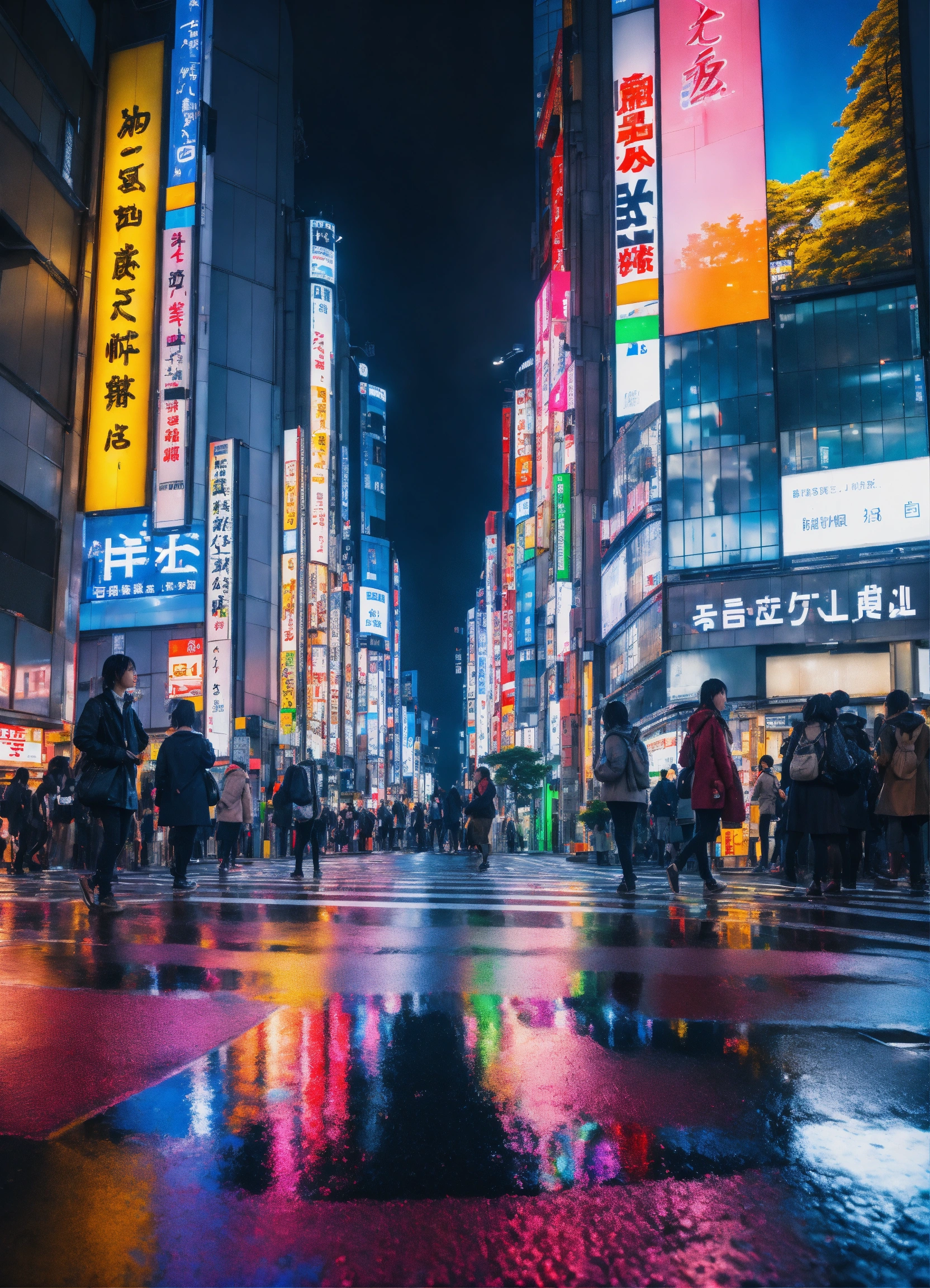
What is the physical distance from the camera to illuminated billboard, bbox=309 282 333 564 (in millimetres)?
42406

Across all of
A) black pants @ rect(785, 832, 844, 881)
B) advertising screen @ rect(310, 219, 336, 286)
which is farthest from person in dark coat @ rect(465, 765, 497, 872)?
advertising screen @ rect(310, 219, 336, 286)

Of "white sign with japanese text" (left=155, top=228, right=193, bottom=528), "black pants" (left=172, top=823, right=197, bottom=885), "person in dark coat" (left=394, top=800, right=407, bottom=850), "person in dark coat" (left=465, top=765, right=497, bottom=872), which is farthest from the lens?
"person in dark coat" (left=394, top=800, right=407, bottom=850)

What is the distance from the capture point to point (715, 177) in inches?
1198

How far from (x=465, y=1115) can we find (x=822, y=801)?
21.3ft

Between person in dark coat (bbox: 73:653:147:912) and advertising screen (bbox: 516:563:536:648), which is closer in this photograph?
person in dark coat (bbox: 73:653:147:912)

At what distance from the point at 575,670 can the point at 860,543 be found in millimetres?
18039

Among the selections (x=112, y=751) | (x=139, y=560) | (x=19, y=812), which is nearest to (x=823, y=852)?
(x=112, y=751)

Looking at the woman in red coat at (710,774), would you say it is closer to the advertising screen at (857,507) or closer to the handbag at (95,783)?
the handbag at (95,783)

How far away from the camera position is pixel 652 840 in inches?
876

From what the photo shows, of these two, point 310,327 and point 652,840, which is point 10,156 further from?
point 310,327

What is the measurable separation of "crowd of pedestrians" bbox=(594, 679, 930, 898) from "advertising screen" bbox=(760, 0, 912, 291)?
22.3 meters

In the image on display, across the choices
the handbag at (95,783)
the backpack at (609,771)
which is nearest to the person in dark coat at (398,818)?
the backpack at (609,771)

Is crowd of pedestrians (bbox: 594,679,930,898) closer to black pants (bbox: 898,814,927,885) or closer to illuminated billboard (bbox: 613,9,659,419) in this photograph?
black pants (bbox: 898,814,927,885)

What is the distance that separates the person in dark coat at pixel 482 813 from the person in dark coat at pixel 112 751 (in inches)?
328
